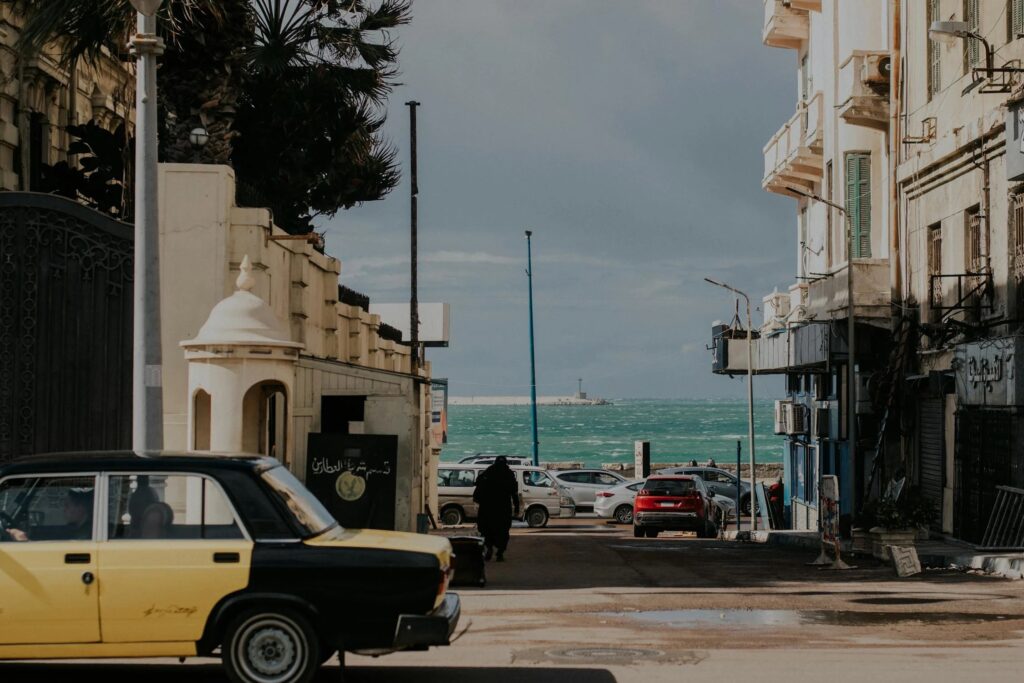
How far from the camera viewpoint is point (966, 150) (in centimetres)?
2738

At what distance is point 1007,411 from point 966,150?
5.30 m

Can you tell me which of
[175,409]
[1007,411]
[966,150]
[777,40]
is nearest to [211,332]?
[175,409]

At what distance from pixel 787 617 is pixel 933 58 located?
1796 centimetres

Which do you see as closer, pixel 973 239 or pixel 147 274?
pixel 147 274

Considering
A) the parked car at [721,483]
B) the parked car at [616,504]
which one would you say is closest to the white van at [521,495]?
the parked car at [616,504]

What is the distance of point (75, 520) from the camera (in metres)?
9.95

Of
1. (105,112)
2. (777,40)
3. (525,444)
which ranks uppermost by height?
(777,40)

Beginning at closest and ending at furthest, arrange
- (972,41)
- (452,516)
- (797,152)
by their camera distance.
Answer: (972,41), (797,152), (452,516)

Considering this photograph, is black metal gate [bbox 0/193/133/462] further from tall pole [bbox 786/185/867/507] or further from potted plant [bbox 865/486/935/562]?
tall pole [bbox 786/185/867/507]

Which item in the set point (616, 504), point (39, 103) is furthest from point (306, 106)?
point (616, 504)

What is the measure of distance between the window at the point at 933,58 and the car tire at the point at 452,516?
699 inches

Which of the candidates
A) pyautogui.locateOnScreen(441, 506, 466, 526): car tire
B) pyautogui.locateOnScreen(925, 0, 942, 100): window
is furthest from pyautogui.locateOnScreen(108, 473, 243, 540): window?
pyautogui.locateOnScreen(441, 506, 466, 526): car tire

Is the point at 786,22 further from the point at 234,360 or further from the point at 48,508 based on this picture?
the point at 48,508

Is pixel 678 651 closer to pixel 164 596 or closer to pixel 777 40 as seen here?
pixel 164 596
